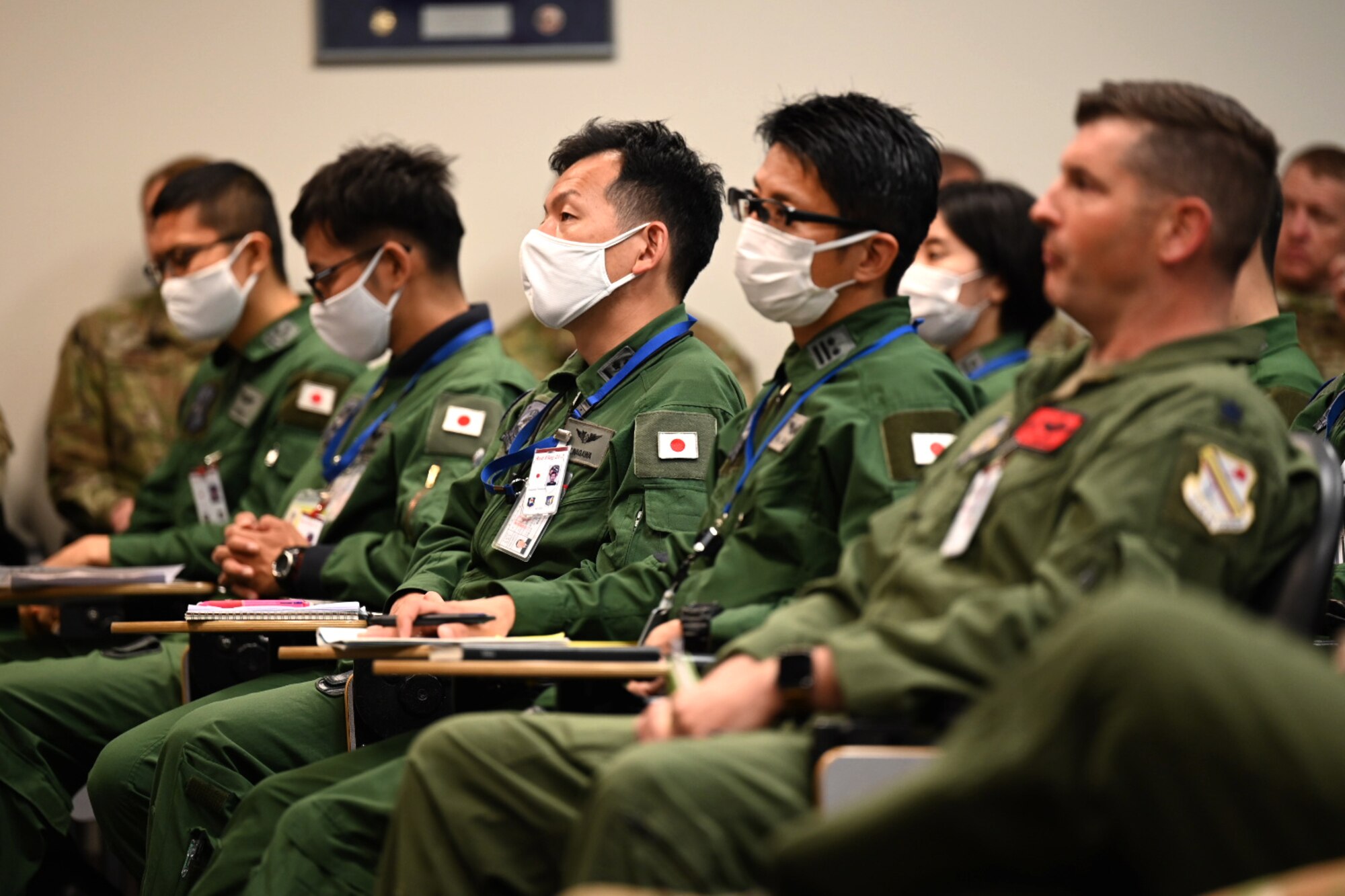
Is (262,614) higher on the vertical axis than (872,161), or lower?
lower

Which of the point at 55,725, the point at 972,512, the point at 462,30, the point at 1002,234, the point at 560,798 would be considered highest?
the point at 462,30

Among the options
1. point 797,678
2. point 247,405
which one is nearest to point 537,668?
point 797,678

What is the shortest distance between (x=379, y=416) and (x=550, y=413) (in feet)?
2.50

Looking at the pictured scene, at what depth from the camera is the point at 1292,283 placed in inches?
180

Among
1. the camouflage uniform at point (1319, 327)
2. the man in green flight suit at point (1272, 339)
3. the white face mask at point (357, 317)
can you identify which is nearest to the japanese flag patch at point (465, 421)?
the white face mask at point (357, 317)

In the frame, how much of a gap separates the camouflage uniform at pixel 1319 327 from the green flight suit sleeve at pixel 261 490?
9.33ft

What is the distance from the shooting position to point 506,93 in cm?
525

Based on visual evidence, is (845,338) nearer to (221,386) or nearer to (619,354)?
(619,354)

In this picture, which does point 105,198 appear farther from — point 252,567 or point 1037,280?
point 1037,280

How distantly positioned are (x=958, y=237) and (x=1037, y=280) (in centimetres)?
24

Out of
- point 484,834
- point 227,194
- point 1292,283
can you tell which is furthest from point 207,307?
point 1292,283

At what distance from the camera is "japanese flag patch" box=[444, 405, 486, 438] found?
3.28 metres

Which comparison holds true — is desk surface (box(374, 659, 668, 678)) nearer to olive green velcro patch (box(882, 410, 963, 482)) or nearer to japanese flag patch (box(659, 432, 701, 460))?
olive green velcro patch (box(882, 410, 963, 482))

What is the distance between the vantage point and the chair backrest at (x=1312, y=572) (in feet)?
5.25
